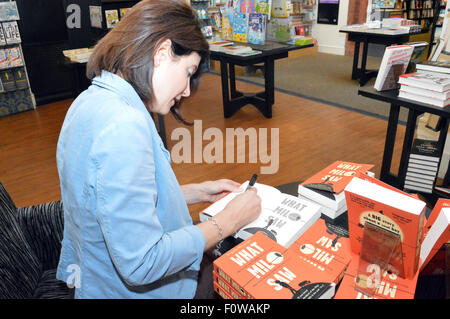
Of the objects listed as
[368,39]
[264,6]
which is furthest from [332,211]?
[368,39]

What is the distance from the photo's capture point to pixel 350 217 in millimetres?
949

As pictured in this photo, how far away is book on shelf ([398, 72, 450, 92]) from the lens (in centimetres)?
201

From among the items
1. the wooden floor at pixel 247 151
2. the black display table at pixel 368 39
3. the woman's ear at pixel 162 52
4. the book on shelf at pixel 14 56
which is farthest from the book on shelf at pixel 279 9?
the woman's ear at pixel 162 52

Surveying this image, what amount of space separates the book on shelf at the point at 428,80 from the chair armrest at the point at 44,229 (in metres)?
2.07

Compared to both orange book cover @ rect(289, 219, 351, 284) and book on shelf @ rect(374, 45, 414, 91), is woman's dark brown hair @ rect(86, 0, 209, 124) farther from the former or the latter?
book on shelf @ rect(374, 45, 414, 91)

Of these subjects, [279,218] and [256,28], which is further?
[256,28]

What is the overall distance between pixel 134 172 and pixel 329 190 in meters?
0.75

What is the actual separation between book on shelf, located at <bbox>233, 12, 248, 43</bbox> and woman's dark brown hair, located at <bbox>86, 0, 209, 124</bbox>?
372 centimetres

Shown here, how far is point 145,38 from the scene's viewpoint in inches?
33.6

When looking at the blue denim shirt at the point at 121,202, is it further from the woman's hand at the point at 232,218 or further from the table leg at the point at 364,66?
the table leg at the point at 364,66

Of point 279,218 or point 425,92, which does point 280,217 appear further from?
point 425,92

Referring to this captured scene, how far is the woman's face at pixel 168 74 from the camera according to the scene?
2.96ft

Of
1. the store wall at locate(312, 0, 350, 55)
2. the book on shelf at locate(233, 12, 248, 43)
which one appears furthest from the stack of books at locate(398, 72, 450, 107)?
the store wall at locate(312, 0, 350, 55)
